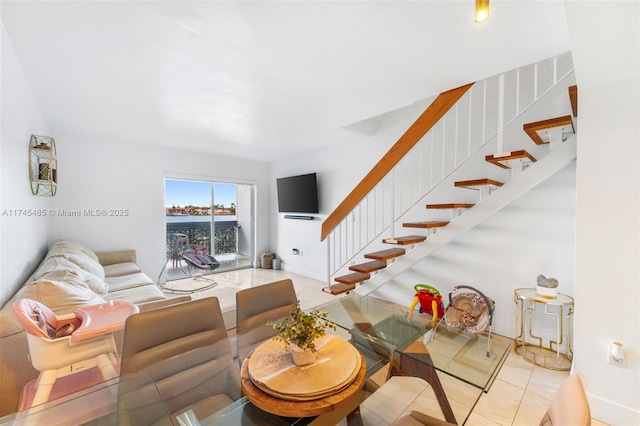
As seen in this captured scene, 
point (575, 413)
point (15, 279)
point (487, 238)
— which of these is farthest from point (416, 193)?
point (15, 279)

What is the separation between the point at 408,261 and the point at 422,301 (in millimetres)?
561

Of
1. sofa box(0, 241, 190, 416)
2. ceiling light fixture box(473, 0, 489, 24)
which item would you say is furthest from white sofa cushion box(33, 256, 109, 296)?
ceiling light fixture box(473, 0, 489, 24)

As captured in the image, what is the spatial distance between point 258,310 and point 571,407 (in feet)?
5.13

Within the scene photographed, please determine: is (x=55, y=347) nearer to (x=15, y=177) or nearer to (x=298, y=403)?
(x=298, y=403)

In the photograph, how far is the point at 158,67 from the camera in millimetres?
2076

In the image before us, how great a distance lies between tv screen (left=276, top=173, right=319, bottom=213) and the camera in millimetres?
4891

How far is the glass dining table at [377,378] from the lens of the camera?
107 cm

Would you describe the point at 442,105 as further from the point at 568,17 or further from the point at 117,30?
A: the point at 117,30

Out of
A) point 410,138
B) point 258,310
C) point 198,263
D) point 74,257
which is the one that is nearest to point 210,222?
point 198,263

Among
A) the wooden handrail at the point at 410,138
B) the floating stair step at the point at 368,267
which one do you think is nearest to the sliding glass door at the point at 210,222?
the wooden handrail at the point at 410,138

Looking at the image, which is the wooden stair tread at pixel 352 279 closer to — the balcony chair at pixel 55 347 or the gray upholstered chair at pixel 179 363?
the gray upholstered chair at pixel 179 363

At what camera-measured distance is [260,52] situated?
1.90 metres

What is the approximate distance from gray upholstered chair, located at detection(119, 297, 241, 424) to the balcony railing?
4.11 m

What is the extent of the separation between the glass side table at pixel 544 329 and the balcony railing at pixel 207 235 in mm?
5189
